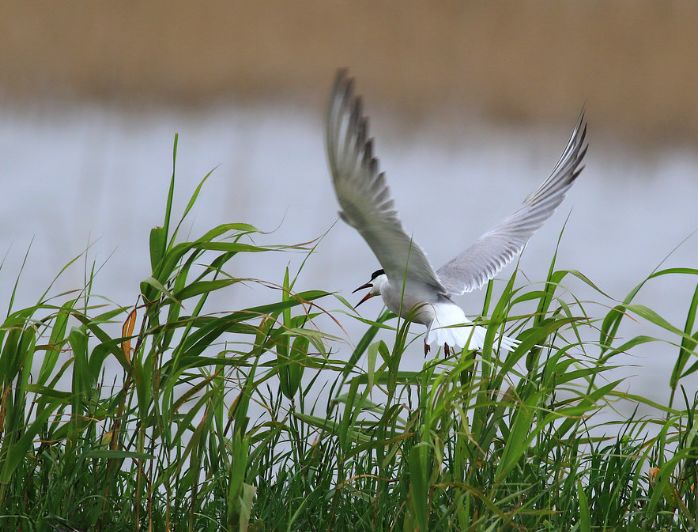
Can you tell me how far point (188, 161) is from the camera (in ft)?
22.0

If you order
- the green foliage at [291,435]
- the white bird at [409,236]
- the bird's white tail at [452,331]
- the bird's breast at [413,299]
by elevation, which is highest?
the white bird at [409,236]

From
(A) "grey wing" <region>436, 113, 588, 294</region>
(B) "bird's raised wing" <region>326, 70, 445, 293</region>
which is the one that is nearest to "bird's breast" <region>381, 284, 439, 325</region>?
(B) "bird's raised wing" <region>326, 70, 445, 293</region>

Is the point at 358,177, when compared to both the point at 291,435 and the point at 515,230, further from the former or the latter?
the point at 515,230

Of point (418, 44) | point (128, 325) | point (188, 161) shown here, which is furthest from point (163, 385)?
point (418, 44)

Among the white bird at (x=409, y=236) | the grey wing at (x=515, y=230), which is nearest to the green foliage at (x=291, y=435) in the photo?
the white bird at (x=409, y=236)

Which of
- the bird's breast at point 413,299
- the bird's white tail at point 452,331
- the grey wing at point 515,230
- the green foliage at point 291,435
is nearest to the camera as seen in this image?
the green foliage at point 291,435

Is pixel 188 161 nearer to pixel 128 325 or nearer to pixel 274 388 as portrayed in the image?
pixel 274 388

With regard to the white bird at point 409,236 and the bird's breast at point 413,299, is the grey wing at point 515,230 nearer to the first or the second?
the white bird at point 409,236

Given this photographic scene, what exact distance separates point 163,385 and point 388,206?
0.71 meters

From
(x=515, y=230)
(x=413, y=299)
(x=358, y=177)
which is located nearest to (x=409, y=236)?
(x=358, y=177)

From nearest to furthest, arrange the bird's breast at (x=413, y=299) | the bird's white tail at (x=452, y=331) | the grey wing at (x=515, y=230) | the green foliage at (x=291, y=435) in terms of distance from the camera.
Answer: the green foliage at (x=291, y=435) → the bird's white tail at (x=452, y=331) → the bird's breast at (x=413, y=299) → the grey wing at (x=515, y=230)

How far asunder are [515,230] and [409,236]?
4.27 feet

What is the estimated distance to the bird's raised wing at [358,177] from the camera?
8.14 feet

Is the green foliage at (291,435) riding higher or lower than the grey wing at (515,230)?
lower
